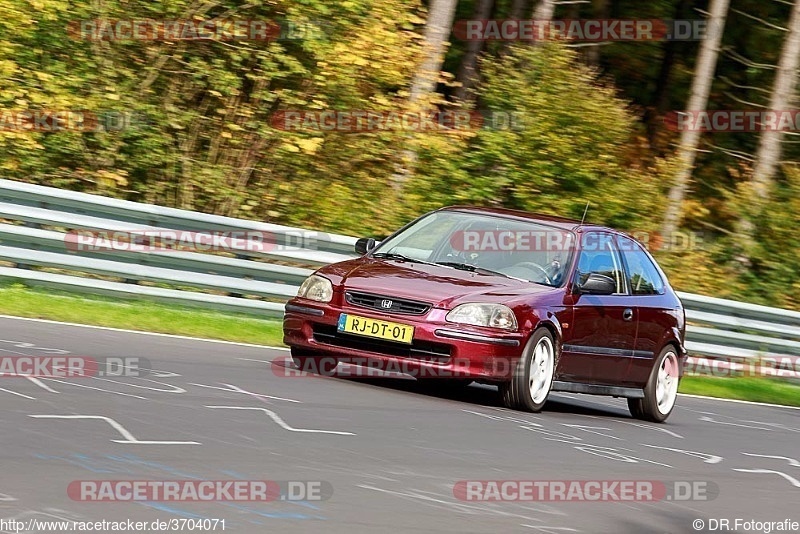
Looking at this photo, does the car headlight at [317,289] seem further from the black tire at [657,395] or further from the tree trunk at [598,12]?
the tree trunk at [598,12]

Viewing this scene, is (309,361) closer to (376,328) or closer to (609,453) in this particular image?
(376,328)

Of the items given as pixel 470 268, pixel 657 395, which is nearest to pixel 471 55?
pixel 657 395

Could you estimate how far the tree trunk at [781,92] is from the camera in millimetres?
27344

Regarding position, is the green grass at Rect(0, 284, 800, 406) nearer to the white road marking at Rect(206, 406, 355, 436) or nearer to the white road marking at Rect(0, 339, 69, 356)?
the white road marking at Rect(0, 339, 69, 356)

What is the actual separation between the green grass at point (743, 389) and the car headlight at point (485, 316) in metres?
6.32

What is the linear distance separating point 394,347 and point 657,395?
301 centimetres

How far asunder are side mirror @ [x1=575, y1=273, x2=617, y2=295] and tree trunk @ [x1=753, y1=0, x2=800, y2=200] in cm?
1653

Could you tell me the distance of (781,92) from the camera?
92.0 ft

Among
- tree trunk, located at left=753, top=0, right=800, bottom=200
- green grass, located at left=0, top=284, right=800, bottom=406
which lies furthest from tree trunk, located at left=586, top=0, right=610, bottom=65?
green grass, located at left=0, top=284, right=800, bottom=406

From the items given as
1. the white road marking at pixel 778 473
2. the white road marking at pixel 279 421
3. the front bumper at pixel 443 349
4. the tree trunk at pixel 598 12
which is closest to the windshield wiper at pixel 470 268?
the front bumper at pixel 443 349

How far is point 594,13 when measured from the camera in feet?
122

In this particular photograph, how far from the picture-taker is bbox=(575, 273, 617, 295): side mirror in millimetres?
11266

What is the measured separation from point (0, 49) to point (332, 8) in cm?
438

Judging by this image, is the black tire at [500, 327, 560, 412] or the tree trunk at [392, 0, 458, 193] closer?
→ the black tire at [500, 327, 560, 412]
